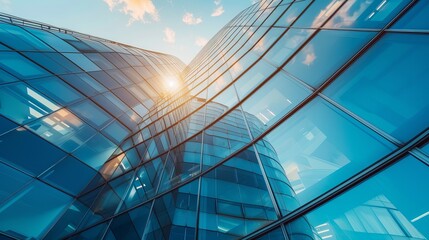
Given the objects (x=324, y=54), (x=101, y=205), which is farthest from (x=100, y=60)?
(x=324, y=54)

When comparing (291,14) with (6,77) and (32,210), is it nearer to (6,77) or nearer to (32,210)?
(6,77)

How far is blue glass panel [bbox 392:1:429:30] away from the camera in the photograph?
381 centimetres

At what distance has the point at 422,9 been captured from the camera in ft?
13.0

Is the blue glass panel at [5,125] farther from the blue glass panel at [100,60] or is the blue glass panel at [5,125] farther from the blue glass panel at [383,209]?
the blue glass panel at [383,209]

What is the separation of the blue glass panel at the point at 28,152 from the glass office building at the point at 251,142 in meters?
0.04

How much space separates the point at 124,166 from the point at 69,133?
2747 millimetres

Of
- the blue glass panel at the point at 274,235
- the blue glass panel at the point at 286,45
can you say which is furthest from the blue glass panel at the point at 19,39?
the blue glass panel at the point at 274,235

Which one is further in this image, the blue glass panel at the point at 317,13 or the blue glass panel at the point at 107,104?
the blue glass panel at the point at 107,104

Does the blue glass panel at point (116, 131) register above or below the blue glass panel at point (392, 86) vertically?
above

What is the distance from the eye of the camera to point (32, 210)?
7.50m

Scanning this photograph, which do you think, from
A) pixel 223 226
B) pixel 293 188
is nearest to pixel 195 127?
pixel 223 226

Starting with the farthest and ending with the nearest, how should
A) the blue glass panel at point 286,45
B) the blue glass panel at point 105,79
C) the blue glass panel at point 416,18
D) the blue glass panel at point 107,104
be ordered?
the blue glass panel at point 105,79 → the blue glass panel at point 107,104 → the blue glass panel at point 286,45 → the blue glass panel at point 416,18

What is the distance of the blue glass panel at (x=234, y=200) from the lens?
4.64 m

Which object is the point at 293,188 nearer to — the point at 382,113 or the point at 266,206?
the point at 266,206
